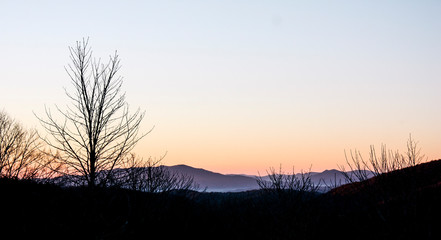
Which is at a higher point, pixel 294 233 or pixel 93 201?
pixel 93 201

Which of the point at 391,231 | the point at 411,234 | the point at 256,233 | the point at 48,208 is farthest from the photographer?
the point at 256,233

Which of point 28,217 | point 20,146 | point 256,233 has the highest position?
point 20,146

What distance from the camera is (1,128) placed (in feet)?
96.1

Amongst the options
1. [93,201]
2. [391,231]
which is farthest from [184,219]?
[391,231]

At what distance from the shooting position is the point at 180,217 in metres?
11.3

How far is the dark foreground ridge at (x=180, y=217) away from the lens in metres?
7.68

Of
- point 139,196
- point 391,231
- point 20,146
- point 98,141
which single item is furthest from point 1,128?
point 391,231

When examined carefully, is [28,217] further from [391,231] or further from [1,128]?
[1,128]

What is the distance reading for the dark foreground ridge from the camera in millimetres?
7676

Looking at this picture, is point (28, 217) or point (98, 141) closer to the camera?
point (28, 217)

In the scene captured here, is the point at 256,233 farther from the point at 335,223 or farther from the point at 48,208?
the point at 48,208

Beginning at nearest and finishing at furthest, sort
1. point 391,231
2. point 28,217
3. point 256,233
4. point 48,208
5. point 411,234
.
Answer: point 411,234 < point 391,231 < point 28,217 < point 48,208 < point 256,233

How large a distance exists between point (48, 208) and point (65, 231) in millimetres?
2444

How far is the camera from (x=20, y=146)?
3069cm
